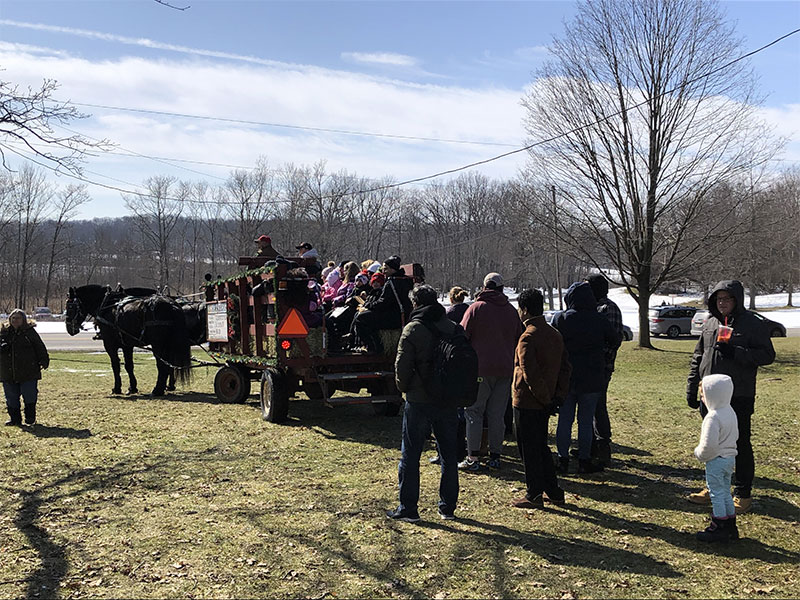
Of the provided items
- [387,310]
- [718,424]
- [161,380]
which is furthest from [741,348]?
[161,380]

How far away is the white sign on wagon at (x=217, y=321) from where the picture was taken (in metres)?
12.0

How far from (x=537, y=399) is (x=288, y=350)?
462 centimetres

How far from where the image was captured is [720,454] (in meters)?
5.27

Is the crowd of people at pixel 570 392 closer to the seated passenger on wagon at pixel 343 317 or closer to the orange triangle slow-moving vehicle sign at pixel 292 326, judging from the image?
the orange triangle slow-moving vehicle sign at pixel 292 326

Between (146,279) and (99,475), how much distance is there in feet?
249

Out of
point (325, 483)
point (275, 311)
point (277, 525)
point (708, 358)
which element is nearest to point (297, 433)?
point (275, 311)

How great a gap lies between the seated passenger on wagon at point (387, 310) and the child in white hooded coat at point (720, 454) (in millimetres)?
5020

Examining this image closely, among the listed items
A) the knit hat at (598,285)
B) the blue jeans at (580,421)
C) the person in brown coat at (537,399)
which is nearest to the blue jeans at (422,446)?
the person in brown coat at (537,399)

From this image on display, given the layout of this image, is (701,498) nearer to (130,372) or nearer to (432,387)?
(432,387)

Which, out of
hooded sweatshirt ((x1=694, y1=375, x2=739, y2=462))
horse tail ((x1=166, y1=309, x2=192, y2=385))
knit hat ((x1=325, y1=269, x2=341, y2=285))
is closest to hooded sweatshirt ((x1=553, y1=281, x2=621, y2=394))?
hooded sweatshirt ((x1=694, y1=375, x2=739, y2=462))

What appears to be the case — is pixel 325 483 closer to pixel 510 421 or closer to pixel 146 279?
pixel 510 421

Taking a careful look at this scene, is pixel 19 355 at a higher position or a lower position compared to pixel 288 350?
lower

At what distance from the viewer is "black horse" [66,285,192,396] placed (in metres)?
13.7

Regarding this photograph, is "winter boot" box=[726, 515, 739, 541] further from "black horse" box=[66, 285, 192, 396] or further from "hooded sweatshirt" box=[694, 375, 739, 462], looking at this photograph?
"black horse" box=[66, 285, 192, 396]
